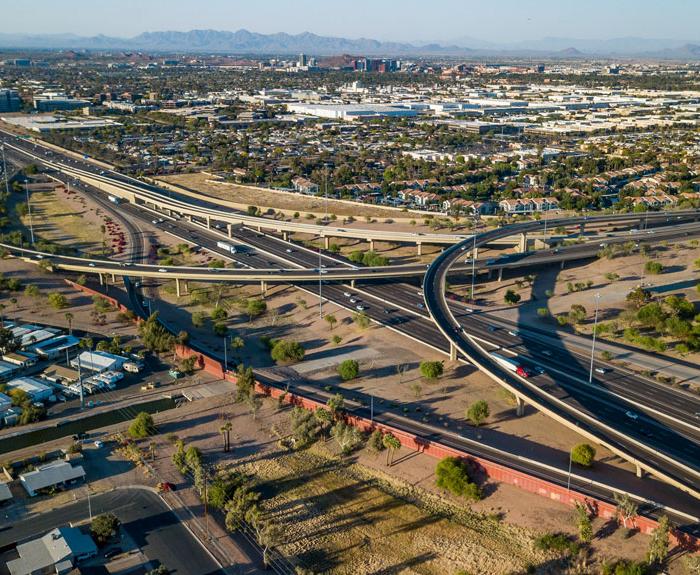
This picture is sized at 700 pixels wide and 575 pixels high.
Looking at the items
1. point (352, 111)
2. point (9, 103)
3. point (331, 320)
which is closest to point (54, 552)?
point (331, 320)

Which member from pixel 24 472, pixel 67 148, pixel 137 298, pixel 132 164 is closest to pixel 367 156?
pixel 132 164

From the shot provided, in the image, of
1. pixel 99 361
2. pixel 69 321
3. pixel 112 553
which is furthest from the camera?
pixel 69 321

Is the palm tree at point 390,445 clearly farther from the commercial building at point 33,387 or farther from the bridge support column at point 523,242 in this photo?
the bridge support column at point 523,242

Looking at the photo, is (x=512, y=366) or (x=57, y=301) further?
(x=57, y=301)

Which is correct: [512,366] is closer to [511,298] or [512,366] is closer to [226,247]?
[511,298]

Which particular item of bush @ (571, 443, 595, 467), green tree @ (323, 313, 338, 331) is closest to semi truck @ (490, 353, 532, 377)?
bush @ (571, 443, 595, 467)

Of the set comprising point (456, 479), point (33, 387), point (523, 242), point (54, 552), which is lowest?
point (54, 552)

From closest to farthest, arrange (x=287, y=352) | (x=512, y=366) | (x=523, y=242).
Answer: (x=512, y=366) < (x=287, y=352) < (x=523, y=242)
